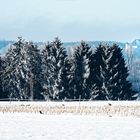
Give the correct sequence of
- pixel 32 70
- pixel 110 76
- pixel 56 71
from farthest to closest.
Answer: pixel 32 70
pixel 56 71
pixel 110 76

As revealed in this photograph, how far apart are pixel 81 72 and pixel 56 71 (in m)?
3.52

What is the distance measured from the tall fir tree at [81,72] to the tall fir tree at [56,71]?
3.26ft

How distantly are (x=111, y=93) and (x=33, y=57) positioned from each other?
14.3 meters

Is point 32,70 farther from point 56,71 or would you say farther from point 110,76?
point 110,76

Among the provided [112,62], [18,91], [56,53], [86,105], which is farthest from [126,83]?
[86,105]

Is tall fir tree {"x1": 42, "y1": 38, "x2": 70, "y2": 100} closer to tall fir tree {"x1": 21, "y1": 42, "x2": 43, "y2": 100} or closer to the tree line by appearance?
the tree line

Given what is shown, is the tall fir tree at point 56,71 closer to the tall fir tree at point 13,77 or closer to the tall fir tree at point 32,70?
the tall fir tree at point 32,70

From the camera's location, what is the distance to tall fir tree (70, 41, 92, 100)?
3022 inches

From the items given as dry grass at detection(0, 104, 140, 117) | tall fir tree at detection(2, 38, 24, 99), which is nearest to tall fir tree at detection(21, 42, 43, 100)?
tall fir tree at detection(2, 38, 24, 99)

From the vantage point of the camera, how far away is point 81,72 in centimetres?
7794

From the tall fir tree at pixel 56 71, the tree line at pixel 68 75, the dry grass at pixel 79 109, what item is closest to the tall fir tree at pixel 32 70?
the tree line at pixel 68 75

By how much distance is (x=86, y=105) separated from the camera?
160 feet

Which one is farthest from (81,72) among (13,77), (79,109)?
(79,109)

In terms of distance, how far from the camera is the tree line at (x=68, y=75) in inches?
3022
